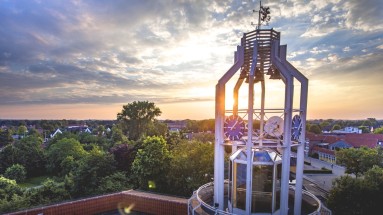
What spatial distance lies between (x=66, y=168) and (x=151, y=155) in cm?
2191

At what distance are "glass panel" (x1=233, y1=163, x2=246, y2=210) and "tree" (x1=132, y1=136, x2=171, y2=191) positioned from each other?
467 inches

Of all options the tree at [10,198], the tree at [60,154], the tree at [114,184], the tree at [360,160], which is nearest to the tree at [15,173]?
the tree at [60,154]

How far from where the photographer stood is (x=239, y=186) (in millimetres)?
11836

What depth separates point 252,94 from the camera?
37.8 ft

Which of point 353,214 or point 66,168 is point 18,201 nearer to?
point 66,168

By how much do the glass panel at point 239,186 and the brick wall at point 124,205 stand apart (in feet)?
16.1

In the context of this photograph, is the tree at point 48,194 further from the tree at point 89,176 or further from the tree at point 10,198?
the tree at point 89,176

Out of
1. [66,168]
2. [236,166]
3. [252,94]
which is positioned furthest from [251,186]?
[66,168]

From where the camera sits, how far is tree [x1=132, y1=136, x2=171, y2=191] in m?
22.7

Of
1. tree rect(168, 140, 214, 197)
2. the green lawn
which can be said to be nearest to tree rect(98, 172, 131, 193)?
tree rect(168, 140, 214, 197)

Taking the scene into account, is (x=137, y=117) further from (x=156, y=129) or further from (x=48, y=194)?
(x=48, y=194)

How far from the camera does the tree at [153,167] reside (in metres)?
22.7

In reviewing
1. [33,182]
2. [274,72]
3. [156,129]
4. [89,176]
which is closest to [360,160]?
[274,72]

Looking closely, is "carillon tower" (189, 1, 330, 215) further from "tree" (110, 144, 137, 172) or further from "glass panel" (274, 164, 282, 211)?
"tree" (110, 144, 137, 172)
